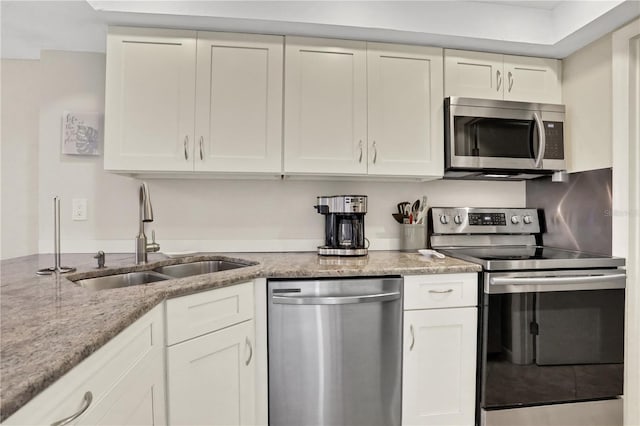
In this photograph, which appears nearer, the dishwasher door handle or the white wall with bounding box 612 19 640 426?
the dishwasher door handle

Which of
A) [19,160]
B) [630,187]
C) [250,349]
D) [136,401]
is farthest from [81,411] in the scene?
[630,187]

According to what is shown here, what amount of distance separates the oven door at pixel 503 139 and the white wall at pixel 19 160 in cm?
253

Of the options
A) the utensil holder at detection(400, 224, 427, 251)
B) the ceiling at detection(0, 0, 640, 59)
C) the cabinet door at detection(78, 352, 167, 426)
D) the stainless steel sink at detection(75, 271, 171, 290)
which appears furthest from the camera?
the utensil holder at detection(400, 224, 427, 251)

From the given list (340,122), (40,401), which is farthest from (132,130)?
(40,401)

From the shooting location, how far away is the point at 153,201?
2156mm

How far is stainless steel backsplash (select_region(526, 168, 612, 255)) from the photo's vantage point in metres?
1.92

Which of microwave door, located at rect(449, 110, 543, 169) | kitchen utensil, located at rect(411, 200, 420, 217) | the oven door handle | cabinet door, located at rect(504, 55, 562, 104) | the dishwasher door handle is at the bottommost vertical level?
the dishwasher door handle

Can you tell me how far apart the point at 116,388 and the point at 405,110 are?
72.2 inches

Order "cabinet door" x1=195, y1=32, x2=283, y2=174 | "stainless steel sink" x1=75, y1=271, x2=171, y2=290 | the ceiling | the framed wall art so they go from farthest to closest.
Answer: the framed wall art < "cabinet door" x1=195, y1=32, x2=283, y2=174 < the ceiling < "stainless steel sink" x1=75, y1=271, x2=171, y2=290

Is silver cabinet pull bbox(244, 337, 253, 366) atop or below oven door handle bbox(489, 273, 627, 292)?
below

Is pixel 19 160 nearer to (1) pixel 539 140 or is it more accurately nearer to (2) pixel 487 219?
(2) pixel 487 219

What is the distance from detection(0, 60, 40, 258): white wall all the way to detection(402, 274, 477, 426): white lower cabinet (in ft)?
7.53

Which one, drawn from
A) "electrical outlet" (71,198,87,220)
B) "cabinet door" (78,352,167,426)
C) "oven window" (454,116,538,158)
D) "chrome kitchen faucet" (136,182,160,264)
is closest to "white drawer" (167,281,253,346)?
"cabinet door" (78,352,167,426)

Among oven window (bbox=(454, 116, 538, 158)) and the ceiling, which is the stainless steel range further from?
the ceiling
